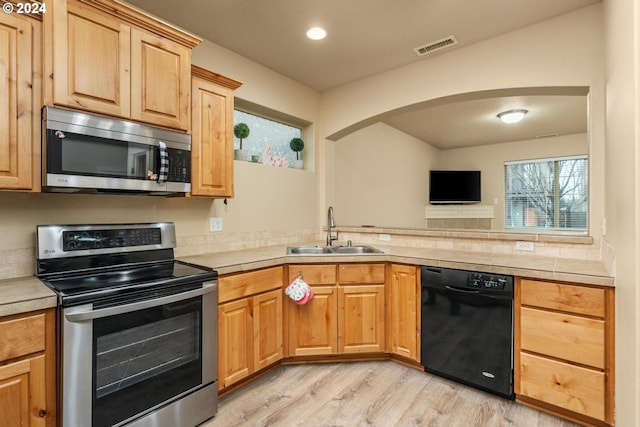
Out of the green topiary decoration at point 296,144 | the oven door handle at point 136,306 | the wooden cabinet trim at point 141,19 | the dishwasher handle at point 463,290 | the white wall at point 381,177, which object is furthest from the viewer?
the white wall at point 381,177

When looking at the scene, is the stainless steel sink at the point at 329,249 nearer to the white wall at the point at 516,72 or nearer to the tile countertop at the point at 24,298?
the white wall at the point at 516,72

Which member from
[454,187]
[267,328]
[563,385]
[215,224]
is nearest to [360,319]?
[267,328]

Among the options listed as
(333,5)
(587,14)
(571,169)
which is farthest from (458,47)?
(571,169)

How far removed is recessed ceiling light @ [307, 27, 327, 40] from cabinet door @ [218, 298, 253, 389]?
208cm

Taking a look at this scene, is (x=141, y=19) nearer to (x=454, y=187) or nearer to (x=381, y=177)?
(x=381, y=177)

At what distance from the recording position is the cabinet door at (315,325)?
256 centimetres

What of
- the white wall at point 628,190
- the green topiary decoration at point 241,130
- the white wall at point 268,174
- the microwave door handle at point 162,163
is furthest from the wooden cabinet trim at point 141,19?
the white wall at point 628,190

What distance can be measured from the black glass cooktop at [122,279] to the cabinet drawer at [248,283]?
0.18 metres

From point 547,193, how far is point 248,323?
6615mm

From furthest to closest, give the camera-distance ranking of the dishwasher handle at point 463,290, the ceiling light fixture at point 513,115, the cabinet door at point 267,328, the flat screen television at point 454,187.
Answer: the flat screen television at point 454,187 → the ceiling light fixture at point 513,115 → the cabinet door at point 267,328 → the dishwasher handle at point 463,290

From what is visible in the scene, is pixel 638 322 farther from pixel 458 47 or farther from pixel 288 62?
pixel 288 62

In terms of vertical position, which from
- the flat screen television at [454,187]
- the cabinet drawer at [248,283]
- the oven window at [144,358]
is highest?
the flat screen television at [454,187]

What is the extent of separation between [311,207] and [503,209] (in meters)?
5.11

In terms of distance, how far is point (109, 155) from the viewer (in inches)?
69.9
